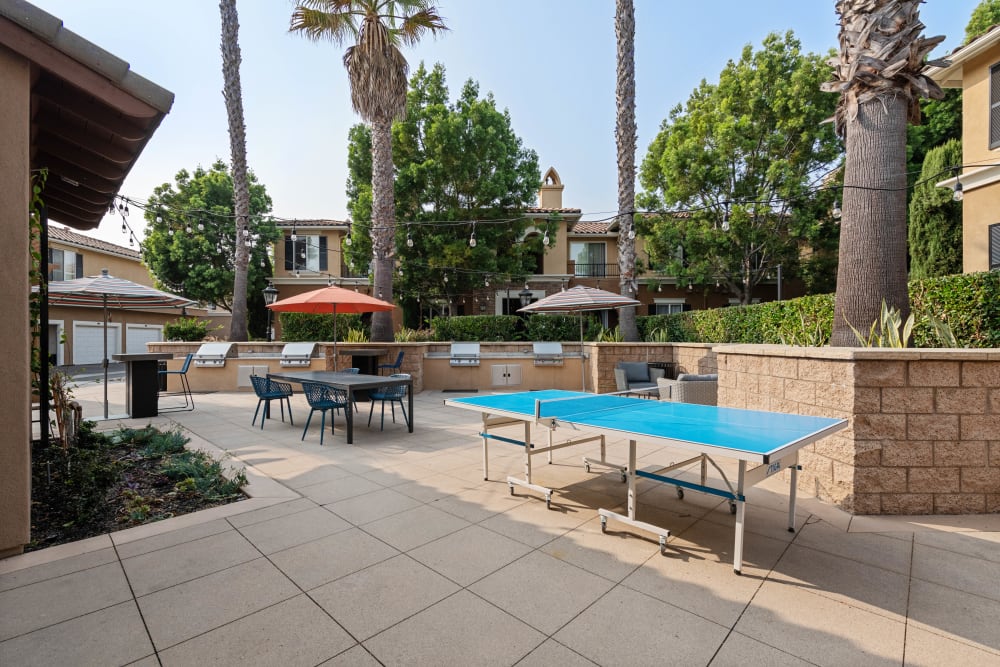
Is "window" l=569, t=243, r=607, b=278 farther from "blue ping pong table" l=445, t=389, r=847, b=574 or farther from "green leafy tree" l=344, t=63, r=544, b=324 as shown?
"blue ping pong table" l=445, t=389, r=847, b=574

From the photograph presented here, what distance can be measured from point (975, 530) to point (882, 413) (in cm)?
103

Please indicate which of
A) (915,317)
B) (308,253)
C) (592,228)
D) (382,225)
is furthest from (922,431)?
(308,253)

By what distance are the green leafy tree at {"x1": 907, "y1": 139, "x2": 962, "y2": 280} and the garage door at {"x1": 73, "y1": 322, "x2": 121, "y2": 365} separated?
35.1 metres

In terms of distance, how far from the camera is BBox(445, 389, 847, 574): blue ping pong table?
2.73 metres

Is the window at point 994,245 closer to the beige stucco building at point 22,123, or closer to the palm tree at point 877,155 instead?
the palm tree at point 877,155

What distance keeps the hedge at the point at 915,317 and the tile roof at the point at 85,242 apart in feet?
83.8

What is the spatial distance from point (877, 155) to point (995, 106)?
9.47 meters

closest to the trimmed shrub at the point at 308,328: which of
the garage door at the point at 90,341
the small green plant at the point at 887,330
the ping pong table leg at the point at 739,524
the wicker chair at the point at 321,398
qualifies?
the wicker chair at the point at 321,398

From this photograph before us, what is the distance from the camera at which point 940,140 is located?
16.0m

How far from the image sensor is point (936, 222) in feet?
42.7

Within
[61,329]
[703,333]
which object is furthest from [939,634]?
[61,329]

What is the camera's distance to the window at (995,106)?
10.2 m

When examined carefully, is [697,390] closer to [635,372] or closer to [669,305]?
[635,372]

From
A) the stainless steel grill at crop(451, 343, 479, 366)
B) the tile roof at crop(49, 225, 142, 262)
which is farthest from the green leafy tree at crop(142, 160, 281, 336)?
the stainless steel grill at crop(451, 343, 479, 366)
